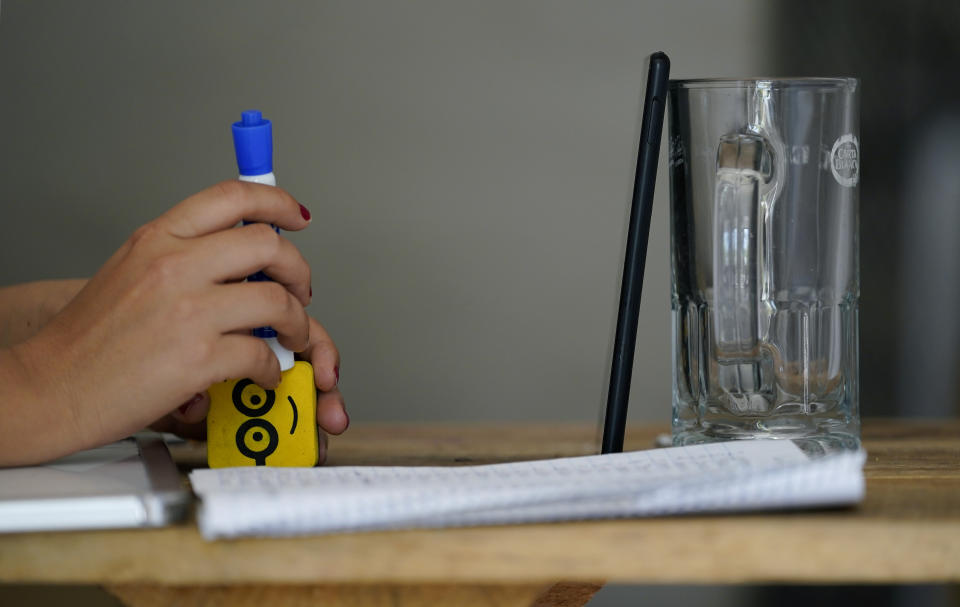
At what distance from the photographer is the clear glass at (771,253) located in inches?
26.1

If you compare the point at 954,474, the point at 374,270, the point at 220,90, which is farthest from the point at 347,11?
the point at 954,474

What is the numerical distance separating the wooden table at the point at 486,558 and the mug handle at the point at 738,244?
0.72 feet

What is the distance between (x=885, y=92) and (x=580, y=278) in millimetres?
674

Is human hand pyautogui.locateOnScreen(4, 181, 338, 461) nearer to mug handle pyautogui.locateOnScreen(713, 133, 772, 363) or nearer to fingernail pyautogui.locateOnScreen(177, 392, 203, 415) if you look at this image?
fingernail pyautogui.locateOnScreen(177, 392, 203, 415)

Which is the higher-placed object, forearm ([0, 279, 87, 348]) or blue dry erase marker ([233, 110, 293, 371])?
blue dry erase marker ([233, 110, 293, 371])

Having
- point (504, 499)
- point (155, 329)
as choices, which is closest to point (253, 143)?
point (155, 329)

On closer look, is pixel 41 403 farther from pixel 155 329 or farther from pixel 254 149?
pixel 254 149

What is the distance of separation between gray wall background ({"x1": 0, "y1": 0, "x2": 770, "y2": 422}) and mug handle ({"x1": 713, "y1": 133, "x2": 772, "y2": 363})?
1131 millimetres

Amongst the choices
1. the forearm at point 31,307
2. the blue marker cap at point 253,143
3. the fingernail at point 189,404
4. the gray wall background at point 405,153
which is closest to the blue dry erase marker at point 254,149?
the blue marker cap at point 253,143

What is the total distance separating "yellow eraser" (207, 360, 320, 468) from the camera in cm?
63

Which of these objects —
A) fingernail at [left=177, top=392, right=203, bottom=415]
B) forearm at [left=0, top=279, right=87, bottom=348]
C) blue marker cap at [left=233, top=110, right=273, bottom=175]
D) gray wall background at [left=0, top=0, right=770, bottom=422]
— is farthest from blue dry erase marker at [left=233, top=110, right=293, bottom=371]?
gray wall background at [left=0, top=0, right=770, bottom=422]

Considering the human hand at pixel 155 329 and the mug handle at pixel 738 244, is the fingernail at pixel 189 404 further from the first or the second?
the mug handle at pixel 738 244

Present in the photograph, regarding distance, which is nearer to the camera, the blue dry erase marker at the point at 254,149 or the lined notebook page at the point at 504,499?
the lined notebook page at the point at 504,499

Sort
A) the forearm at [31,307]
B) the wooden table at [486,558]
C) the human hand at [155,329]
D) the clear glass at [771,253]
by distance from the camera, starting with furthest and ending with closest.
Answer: the forearm at [31,307] < the clear glass at [771,253] < the human hand at [155,329] < the wooden table at [486,558]
